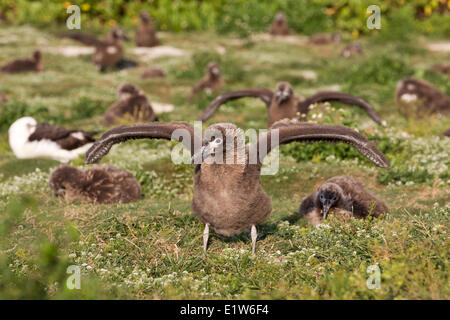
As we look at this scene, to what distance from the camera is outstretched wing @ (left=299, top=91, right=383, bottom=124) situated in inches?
410

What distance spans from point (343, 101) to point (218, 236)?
4.92 metres

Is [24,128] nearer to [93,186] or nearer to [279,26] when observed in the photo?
[93,186]

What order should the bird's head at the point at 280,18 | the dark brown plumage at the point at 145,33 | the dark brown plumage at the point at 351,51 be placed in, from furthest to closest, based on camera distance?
the bird's head at the point at 280,18 → the dark brown plumage at the point at 145,33 → the dark brown plumage at the point at 351,51

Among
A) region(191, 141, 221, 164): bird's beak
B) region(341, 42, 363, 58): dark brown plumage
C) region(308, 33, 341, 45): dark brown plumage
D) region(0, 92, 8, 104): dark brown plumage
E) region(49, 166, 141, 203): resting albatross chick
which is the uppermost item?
region(308, 33, 341, 45): dark brown plumage

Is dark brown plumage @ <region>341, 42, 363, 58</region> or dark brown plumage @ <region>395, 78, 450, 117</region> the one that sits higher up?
dark brown plumage @ <region>341, 42, 363, 58</region>

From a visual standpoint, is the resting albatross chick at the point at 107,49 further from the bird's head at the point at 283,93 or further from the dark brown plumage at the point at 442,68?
the dark brown plumage at the point at 442,68

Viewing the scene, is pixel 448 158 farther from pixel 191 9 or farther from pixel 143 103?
pixel 191 9

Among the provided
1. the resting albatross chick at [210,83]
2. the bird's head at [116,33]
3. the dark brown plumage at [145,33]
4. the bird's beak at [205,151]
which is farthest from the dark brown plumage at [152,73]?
the bird's beak at [205,151]

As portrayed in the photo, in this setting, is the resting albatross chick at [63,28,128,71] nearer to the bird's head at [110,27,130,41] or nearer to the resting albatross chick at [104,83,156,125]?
the bird's head at [110,27,130,41]

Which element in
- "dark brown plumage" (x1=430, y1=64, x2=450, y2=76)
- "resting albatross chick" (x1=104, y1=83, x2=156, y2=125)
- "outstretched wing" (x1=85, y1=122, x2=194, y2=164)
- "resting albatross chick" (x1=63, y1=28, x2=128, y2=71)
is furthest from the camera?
"resting albatross chick" (x1=63, y1=28, x2=128, y2=71)

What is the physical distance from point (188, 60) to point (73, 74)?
442cm

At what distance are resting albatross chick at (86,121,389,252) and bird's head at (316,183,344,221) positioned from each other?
1.49 metres

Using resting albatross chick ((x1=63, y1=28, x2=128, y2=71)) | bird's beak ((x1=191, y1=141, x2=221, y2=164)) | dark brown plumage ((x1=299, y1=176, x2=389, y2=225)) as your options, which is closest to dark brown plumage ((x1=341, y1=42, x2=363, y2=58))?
resting albatross chick ((x1=63, y1=28, x2=128, y2=71))

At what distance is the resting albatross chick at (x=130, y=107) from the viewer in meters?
14.0
